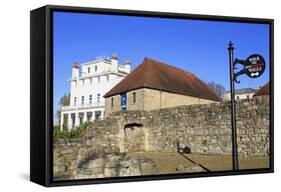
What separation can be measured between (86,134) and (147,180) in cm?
111

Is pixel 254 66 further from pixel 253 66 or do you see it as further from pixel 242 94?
pixel 242 94

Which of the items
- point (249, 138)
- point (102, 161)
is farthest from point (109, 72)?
point (249, 138)

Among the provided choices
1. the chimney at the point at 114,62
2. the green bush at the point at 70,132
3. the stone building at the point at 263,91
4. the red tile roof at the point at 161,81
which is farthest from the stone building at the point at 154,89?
the stone building at the point at 263,91

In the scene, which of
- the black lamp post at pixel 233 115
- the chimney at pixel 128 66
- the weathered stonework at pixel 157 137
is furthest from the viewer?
the black lamp post at pixel 233 115

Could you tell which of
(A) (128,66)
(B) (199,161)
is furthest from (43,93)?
(B) (199,161)

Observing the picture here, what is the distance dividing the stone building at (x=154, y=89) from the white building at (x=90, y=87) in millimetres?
100

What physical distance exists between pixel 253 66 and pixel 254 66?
2cm

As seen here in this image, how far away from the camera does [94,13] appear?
349 inches

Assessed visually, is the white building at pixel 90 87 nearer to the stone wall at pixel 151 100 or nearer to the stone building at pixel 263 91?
the stone wall at pixel 151 100

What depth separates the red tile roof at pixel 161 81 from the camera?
9.20m

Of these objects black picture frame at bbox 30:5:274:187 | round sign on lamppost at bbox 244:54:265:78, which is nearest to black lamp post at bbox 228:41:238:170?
round sign on lamppost at bbox 244:54:265:78

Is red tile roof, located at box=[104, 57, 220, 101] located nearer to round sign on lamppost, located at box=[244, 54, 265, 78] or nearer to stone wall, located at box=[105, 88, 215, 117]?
stone wall, located at box=[105, 88, 215, 117]

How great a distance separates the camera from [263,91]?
1029 cm

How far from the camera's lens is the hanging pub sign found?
1005 centimetres
